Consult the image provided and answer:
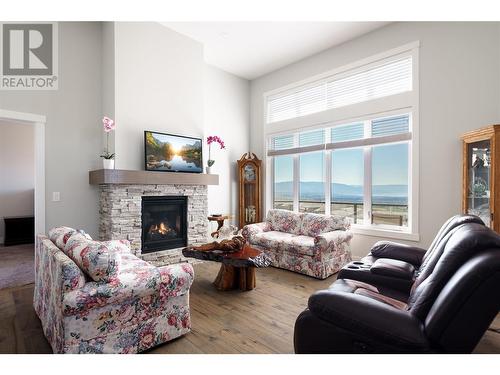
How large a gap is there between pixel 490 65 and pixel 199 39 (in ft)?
13.3

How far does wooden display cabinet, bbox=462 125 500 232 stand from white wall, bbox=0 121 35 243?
789 centimetres

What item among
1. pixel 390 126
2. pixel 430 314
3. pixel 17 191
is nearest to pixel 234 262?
pixel 430 314

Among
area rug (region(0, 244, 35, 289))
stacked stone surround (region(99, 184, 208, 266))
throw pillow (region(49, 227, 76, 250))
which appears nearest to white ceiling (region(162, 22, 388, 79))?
stacked stone surround (region(99, 184, 208, 266))

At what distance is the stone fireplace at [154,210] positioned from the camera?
3658 mm

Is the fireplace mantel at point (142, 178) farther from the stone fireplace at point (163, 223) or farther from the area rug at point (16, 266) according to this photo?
the area rug at point (16, 266)

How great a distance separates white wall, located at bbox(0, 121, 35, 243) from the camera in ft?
18.3

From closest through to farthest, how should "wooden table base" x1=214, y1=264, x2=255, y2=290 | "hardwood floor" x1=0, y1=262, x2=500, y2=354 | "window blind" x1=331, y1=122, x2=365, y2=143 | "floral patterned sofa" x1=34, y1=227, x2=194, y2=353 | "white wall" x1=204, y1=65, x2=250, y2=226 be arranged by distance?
"floral patterned sofa" x1=34, y1=227, x2=194, y2=353 → "hardwood floor" x1=0, y1=262, x2=500, y2=354 → "wooden table base" x1=214, y1=264, x2=255, y2=290 → "window blind" x1=331, y1=122, x2=365, y2=143 → "white wall" x1=204, y1=65, x2=250, y2=226

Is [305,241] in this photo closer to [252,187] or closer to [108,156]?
[252,187]

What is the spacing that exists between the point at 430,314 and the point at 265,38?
170 inches

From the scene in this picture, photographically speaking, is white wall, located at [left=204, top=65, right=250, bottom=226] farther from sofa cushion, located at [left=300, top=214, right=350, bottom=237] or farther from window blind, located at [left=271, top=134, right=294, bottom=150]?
sofa cushion, located at [left=300, top=214, right=350, bottom=237]

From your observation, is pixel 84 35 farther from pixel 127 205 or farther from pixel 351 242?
pixel 351 242

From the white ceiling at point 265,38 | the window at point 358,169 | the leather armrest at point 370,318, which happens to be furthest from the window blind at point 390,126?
the leather armrest at point 370,318
